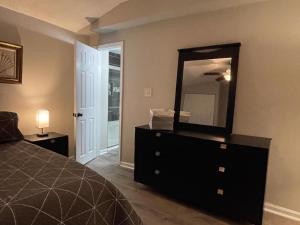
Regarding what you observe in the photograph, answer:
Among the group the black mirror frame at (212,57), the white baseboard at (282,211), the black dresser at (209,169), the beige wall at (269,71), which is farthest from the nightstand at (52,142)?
the white baseboard at (282,211)

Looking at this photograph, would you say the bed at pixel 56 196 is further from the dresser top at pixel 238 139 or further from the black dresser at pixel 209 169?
the dresser top at pixel 238 139

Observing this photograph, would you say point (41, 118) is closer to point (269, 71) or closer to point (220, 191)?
point (220, 191)

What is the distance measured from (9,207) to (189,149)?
65.3 inches

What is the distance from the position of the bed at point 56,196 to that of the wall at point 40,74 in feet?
4.87

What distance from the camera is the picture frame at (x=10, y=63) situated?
2.55 metres

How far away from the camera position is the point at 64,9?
9.50ft

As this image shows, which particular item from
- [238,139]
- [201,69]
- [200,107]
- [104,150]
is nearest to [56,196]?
[238,139]

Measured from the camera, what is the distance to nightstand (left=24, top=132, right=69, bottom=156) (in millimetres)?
2588

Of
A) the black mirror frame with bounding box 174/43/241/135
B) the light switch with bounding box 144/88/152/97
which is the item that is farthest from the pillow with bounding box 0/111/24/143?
the black mirror frame with bounding box 174/43/241/135

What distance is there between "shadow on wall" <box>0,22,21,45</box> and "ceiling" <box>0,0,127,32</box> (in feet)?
0.76

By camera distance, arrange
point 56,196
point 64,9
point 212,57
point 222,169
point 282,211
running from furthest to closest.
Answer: point 64,9 → point 212,57 → point 282,211 → point 222,169 → point 56,196

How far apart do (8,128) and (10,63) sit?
921 mm

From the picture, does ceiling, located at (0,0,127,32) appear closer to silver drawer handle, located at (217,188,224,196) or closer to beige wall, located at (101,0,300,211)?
beige wall, located at (101,0,300,211)

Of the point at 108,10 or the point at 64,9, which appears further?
the point at 108,10
